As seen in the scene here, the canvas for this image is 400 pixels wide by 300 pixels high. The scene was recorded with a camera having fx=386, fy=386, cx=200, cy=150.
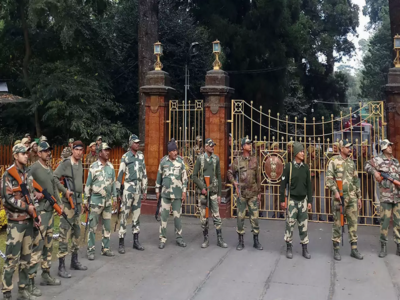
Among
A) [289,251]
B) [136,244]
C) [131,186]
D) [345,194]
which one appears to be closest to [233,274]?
[289,251]

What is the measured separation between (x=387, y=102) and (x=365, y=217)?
2481mm

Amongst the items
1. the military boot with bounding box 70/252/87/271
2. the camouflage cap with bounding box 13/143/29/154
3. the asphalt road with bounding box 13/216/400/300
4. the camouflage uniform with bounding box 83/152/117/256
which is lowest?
the asphalt road with bounding box 13/216/400/300

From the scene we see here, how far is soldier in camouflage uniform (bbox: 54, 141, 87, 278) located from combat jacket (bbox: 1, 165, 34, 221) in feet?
3.19

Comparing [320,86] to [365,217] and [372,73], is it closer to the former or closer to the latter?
[372,73]

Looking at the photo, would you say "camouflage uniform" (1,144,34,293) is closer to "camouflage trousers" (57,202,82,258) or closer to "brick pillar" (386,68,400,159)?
"camouflage trousers" (57,202,82,258)

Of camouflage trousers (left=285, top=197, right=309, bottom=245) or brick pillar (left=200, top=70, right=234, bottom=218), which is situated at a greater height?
brick pillar (left=200, top=70, right=234, bottom=218)

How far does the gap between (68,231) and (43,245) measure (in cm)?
58

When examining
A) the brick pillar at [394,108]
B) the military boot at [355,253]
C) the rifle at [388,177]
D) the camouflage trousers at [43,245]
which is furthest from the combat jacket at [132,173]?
the brick pillar at [394,108]

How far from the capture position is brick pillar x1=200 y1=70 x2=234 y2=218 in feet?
29.6

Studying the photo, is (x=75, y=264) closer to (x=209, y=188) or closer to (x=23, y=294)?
(x=23, y=294)

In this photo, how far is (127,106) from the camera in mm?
17859

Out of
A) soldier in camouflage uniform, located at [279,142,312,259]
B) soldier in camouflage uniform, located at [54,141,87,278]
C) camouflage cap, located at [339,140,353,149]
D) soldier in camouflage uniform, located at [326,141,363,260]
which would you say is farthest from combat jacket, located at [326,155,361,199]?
soldier in camouflage uniform, located at [54,141,87,278]

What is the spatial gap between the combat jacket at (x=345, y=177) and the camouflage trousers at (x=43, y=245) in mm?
4235

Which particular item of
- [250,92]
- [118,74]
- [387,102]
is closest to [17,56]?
[118,74]
